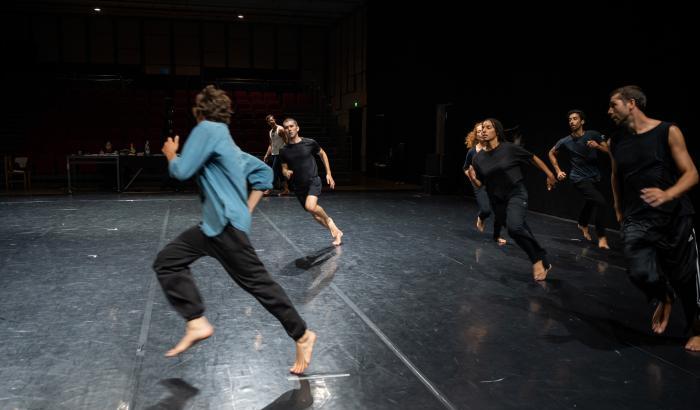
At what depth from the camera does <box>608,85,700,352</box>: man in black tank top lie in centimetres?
333

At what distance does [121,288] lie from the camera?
4859 millimetres

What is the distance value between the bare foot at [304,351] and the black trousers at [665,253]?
1.99 metres

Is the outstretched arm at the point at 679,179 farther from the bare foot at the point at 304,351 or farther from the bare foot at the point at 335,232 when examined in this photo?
the bare foot at the point at 335,232

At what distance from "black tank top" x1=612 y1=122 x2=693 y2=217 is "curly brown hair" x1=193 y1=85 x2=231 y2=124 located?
2401mm

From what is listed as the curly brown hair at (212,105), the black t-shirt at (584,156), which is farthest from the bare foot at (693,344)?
the black t-shirt at (584,156)

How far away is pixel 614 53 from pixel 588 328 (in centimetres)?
583

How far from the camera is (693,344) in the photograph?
137 inches

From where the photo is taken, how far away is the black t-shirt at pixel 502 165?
5184 millimetres

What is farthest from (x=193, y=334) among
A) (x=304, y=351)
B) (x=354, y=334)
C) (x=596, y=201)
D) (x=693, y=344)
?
(x=596, y=201)

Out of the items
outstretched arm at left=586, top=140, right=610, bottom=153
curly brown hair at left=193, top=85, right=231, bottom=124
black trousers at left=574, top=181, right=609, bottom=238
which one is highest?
curly brown hair at left=193, top=85, right=231, bottom=124

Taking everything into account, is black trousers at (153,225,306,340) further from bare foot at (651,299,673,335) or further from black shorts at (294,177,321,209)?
black shorts at (294,177,321,209)

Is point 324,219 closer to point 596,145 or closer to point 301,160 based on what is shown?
point 301,160

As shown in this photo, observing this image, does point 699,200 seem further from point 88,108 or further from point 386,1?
point 88,108

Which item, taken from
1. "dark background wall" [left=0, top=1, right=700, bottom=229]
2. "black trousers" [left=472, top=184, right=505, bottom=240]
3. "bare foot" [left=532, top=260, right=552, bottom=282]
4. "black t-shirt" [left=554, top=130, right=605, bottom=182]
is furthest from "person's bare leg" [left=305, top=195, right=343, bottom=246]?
"dark background wall" [left=0, top=1, right=700, bottom=229]
